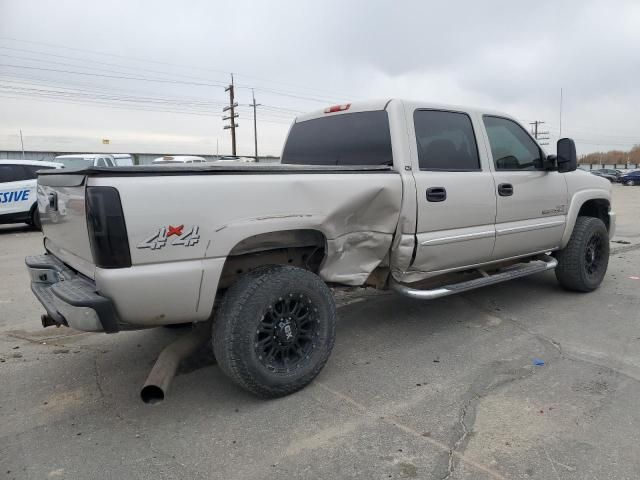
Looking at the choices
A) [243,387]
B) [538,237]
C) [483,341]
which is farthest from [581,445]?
[538,237]

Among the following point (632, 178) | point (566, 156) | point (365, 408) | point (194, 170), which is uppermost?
point (632, 178)

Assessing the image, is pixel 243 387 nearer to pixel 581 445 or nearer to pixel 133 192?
pixel 133 192

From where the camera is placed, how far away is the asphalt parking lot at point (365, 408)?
251 cm

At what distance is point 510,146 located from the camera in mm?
4684

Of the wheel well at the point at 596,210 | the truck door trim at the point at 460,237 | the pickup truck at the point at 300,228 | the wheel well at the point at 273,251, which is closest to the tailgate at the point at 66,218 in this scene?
the pickup truck at the point at 300,228

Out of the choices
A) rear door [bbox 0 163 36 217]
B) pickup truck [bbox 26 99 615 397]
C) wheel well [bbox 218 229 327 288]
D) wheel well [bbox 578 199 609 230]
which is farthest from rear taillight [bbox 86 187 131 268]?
rear door [bbox 0 163 36 217]

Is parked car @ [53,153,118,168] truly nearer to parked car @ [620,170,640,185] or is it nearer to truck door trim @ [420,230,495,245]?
truck door trim @ [420,230,495,245]

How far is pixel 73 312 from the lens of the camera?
262 cm

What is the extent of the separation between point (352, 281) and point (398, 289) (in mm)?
504

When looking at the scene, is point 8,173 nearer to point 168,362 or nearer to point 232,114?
point 168,362

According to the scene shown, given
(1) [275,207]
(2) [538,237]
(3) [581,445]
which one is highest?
(1) [275,207]

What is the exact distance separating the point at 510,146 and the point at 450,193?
1165mm

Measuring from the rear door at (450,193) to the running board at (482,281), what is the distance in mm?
170

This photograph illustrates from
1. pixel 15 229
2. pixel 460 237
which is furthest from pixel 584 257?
pixel 15 229
